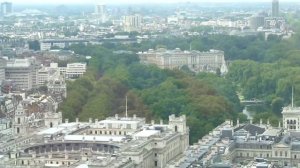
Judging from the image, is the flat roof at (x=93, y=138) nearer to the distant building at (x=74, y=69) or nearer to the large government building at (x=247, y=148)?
the large government building at (x=247, y=148)

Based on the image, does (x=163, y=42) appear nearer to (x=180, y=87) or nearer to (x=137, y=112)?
(x=180, y=87)

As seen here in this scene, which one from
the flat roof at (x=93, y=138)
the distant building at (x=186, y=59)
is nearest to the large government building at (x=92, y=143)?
the flat roof at (x=93, y=138)

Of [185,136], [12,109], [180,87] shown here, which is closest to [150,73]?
[180,87]

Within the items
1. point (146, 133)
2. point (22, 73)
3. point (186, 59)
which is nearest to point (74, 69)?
point (22, 73)

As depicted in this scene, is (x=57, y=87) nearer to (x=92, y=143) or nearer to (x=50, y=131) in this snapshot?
(x=50, y=131)

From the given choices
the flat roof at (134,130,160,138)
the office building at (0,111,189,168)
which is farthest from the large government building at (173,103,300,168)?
the flat roof at (134,130,160,138)

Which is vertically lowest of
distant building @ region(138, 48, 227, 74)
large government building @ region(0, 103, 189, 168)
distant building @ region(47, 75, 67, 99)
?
distant building @ region(138, 48, 227, 74)

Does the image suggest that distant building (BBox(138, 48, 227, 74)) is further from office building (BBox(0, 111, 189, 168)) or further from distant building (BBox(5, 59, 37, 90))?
office building (BBox(0, 111, 189, 168))
